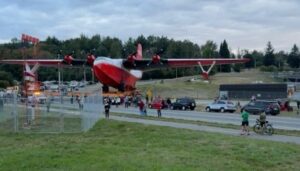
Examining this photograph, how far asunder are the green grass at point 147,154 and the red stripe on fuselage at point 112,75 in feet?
123

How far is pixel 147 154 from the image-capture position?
1577 cm

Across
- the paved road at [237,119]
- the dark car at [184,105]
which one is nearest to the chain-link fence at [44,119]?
the paved road at [237,119]

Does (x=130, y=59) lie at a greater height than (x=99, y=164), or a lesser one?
greater

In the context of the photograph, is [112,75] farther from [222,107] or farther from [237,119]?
[237,119]

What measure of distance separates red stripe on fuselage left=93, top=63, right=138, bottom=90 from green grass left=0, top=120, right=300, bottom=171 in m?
37.6

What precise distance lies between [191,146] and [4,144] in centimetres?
738

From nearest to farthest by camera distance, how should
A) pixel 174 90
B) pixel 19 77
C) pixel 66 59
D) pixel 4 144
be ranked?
pixel 4 144 < pixel 66 59 < pixel 174 90 < pixel 19 77

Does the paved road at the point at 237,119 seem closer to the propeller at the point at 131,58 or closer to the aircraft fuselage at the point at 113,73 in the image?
the aircraft fuselage at the point at 113,73

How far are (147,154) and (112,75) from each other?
45.9 m

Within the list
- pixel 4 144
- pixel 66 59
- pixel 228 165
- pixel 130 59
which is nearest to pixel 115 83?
pixel 130 59

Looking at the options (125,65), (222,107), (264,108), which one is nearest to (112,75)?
(125,65)

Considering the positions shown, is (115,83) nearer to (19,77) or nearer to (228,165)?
(228,165)

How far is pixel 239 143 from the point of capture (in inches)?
752

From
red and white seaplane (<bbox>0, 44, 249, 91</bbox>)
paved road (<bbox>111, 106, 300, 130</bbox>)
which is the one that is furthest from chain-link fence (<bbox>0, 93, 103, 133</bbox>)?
red and white seaplane (<bbox>0, 44, 249, 91</bbox>)
